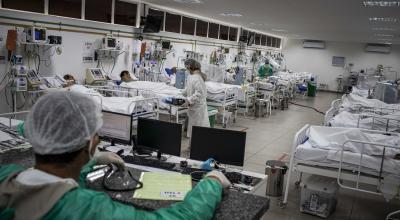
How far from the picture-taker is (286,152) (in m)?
6.86

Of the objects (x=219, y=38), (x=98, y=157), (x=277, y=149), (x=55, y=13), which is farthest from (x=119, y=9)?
(x=98, y=157)

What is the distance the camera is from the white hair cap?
53.3 inches

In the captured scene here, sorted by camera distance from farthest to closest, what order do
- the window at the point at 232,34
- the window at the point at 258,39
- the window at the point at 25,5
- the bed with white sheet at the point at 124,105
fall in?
the window at the point at 258,39 < the window at the point at 232,34 < the window at the point at 25,5 < the bed with white sheet at the point at 124,105

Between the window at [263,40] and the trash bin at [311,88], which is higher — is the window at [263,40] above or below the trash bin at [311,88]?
above

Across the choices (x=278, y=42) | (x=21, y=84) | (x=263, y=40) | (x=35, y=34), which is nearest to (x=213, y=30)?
(x=263, y=40)

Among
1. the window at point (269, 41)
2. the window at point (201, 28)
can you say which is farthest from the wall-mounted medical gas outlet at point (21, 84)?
the window at point (269, 41)

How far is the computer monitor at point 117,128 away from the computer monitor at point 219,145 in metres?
0.70

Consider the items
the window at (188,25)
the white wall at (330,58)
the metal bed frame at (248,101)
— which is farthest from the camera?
the white wall at (330,58)

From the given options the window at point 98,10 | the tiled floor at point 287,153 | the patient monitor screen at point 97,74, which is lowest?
the tiled floor at point 287,153

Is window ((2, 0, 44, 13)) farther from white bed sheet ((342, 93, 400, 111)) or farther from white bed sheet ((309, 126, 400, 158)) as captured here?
white bed sheet ((342, 93, 400, 111))

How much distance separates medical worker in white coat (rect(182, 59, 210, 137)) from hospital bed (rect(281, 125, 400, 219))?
7.42ft

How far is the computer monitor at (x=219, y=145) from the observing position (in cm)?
292

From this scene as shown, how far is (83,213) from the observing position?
121 centimetres

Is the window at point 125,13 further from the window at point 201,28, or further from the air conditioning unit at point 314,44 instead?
the air conditioning unit at point 314,44
